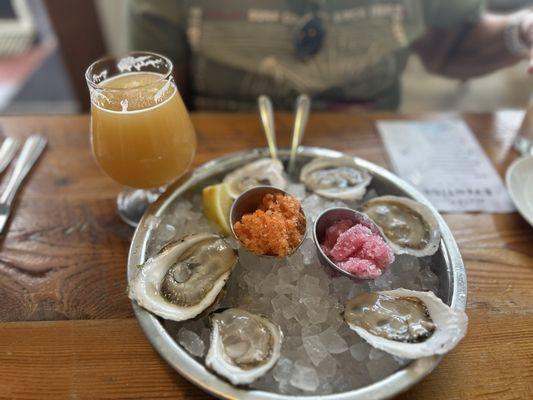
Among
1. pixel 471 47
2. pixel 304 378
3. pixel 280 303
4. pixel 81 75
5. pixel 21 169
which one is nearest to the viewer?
pixel 304 378

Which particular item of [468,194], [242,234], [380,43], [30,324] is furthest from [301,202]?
[380,43]

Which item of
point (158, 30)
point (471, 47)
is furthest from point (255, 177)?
point (471, 47)

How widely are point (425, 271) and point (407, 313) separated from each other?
0.15m

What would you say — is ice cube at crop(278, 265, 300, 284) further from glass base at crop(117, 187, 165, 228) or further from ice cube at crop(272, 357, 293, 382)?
glass base at crop(117, 187, 165, 228)

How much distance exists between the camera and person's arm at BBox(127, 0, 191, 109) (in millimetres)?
1512

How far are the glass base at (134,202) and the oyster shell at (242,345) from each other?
0.43 m

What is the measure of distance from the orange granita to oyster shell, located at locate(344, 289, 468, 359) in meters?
0.17

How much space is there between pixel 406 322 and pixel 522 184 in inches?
25.1

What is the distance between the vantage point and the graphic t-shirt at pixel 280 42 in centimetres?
153

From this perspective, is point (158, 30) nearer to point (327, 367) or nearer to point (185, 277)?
point (185, 277)

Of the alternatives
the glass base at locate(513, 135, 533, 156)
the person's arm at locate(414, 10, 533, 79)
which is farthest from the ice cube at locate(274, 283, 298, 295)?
the person's arm at locate(414, 10, 533, 79)

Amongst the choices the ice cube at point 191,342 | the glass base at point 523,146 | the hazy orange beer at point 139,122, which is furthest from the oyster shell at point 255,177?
the glass base at point 523,146

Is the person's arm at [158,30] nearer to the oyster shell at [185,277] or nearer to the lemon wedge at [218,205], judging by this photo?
the lemon wedge at [218,205]

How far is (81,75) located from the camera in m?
2.53
